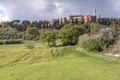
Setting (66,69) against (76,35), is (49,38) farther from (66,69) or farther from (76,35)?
(66,69)

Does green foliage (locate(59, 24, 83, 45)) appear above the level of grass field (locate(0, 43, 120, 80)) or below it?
above

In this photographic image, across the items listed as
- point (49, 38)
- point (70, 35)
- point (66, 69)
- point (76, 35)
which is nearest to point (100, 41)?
point (66, 69)

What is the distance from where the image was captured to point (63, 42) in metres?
119

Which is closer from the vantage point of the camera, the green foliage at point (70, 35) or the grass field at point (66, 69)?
the grass field at point (66, 69)

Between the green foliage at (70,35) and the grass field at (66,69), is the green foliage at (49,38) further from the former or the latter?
the grass field at (66,69)

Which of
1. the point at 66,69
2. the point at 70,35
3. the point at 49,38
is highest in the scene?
the point at 70,35

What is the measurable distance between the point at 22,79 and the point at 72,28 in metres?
95.2

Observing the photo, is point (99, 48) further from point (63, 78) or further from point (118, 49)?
point (63, 78)

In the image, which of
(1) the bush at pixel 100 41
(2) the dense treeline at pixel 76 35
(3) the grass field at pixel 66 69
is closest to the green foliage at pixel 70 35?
(2) the dense treeline at pixel 76 35

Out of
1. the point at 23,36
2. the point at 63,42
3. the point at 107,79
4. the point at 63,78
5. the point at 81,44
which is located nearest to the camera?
the point at 107,79

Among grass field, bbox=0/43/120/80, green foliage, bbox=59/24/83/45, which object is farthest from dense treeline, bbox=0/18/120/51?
grass field, bbox=0/43/120/80

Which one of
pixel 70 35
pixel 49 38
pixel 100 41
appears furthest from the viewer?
pixel 49 38

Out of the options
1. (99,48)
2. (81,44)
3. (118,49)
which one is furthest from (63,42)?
(118,49)

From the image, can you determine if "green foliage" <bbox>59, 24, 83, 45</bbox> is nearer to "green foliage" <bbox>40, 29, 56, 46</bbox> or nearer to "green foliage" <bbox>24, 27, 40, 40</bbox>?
"green foliage" <bbox>40, 29, 56, 46</bbox>
